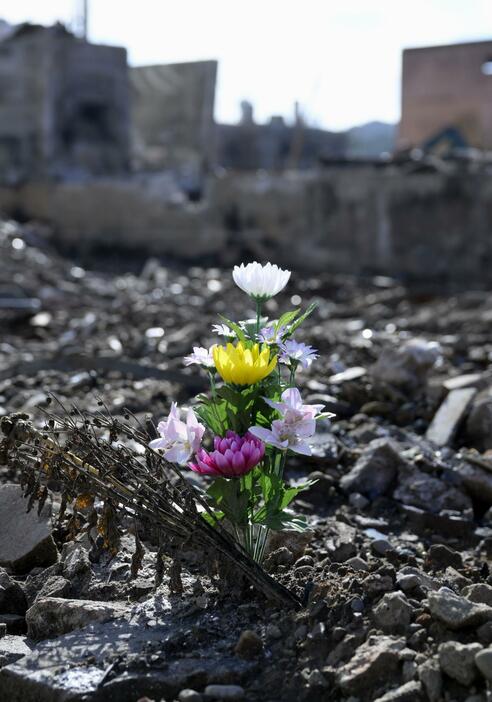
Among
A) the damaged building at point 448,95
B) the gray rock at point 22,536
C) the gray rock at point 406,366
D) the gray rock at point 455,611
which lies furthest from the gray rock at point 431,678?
the damaged building at point 448,95

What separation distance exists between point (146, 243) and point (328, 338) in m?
7.84

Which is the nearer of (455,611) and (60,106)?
(455,611)

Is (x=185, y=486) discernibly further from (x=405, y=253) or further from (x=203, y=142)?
(x=203, y=142)

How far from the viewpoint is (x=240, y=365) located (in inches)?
78.5

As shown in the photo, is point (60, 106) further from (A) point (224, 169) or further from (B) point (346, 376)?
(B) point (346, 376)

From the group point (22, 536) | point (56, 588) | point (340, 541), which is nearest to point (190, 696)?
point (56, 588)

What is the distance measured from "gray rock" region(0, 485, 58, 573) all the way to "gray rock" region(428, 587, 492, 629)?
1.16m

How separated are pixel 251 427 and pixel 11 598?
33.7 inches

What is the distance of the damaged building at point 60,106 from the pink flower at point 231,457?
632 inches

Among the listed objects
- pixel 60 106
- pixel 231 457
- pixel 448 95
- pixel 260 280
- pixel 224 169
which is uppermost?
pixel 448 95

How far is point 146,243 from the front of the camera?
13.7 m

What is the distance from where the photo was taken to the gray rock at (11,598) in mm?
2307

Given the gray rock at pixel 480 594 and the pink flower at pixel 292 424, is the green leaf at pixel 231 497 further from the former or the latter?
the gray rock at pixel 480 594

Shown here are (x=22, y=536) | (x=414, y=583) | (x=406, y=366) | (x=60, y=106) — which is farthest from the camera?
(x=60, y=106)
